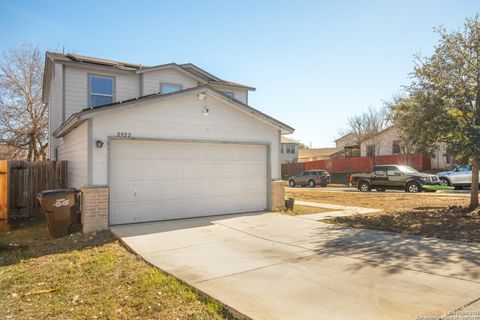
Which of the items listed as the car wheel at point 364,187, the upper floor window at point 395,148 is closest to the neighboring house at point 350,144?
the upper floor window at point 395,148

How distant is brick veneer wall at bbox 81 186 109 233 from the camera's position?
28.4 feet

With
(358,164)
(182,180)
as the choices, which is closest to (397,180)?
(182,180)

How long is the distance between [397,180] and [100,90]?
56.7 feet

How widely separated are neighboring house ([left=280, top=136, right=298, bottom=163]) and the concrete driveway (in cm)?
5371

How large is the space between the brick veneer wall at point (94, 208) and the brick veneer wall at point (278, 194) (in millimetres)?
5512

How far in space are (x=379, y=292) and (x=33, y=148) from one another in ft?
96.8

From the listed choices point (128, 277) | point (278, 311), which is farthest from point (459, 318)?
point (128, 277)

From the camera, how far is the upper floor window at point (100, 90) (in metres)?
14.3

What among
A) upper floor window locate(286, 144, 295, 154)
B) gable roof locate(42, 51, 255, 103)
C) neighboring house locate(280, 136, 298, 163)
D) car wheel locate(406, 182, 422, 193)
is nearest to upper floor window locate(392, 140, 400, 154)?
car wheel locate(406, 182, 422, 193)

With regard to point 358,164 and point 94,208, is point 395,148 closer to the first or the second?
point 358,164

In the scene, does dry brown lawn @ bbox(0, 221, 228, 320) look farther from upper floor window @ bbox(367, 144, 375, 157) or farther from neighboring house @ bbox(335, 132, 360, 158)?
neighboring house @ bbox(335, 132, 360, 158)

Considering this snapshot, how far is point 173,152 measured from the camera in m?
10.2

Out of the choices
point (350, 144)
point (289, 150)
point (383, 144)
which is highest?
point (350, 144)

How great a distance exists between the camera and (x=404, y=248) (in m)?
6.77
